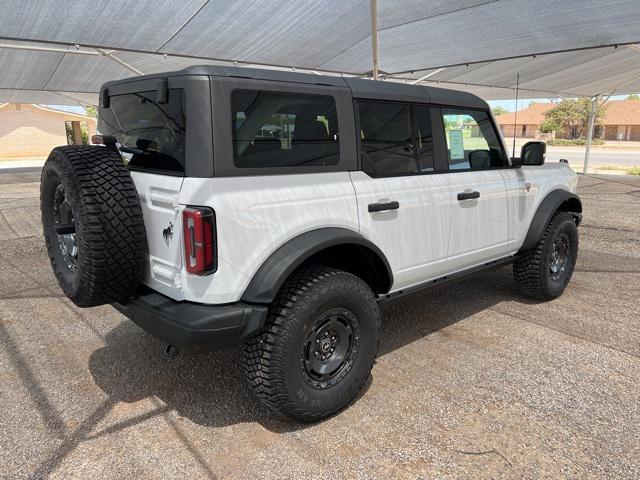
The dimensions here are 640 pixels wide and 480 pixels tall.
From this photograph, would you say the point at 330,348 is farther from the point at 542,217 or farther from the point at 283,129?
the point at 542,217

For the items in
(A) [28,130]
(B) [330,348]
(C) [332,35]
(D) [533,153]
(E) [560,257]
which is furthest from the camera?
(A) [28,130]

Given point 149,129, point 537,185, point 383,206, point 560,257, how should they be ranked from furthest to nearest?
point 560,257
point 537,185
point 383,206
point 149,129

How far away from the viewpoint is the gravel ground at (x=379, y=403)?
7.72 ft

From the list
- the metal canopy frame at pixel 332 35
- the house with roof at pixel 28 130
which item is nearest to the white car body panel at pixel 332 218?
the metal canopy frame at pixel 332 35

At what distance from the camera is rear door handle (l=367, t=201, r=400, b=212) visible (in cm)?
287

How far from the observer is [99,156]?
2.56m

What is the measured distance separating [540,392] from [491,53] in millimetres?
8986

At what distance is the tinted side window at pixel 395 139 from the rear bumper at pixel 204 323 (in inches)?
46.2

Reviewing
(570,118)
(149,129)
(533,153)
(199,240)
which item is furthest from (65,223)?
(570,118)

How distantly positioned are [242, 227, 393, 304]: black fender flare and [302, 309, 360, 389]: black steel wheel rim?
373 millimetres

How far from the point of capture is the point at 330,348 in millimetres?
2797

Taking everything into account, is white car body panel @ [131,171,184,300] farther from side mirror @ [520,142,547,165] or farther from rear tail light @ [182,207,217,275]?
side mirror @ [520,142,547,165]

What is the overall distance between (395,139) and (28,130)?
42.0m

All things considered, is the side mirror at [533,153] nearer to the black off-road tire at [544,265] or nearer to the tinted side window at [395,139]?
the black off-road tire at [544,265]
